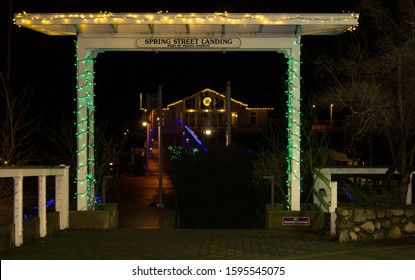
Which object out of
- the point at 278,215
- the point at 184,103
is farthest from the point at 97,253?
the point at 184,103

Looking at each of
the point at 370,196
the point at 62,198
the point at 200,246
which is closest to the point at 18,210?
the point at 62,198

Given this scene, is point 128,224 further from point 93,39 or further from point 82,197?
point 93,39

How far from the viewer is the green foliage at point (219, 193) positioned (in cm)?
1281

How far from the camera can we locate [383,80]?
468 inches

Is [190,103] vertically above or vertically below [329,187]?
above

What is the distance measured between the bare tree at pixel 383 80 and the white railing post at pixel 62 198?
5001 mm

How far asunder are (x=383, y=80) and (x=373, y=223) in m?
3.12

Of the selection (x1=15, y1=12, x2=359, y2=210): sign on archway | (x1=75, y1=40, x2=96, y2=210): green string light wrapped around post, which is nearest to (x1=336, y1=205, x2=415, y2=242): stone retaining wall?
(x1=15, y1=12, x2=359, y2=210): sign on archway

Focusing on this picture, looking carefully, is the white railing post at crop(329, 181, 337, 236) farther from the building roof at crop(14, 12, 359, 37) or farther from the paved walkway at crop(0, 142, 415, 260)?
the building roof at crop(14, 12, 359, 37)

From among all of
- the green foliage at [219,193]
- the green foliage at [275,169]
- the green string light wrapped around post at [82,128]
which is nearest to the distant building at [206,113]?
the green foliage at [275,169]

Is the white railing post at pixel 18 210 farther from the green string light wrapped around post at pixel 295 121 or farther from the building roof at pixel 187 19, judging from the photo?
the green string light wrapped around post at pixel 295 121

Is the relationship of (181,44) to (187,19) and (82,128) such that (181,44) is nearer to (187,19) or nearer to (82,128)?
(187,19)

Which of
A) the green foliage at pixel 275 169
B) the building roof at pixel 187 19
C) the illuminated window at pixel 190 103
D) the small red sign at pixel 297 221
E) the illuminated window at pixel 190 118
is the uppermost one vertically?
A: the illuminated window at pixel 190 103

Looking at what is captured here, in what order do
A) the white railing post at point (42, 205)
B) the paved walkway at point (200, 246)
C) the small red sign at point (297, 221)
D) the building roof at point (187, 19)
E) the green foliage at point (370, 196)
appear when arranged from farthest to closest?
1. the small red sign at point (297, 221)
2. the building roof at point (187, 19)
3. the green foliage at point (370, 196)
4. the white railing post at point (42, 205)
5. the paved walkway at point (200, 246)
